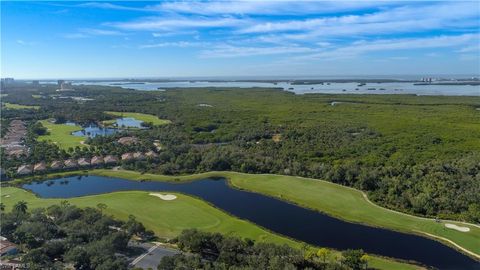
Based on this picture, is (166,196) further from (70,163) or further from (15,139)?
(15,139)

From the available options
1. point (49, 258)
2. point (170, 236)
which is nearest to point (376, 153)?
point (170, 236)

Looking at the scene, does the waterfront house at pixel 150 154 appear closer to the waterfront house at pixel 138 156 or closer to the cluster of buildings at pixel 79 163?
the cluster of buildings at pixel 79 163

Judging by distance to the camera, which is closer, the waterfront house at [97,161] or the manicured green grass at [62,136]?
the waterfront house at [97,161]

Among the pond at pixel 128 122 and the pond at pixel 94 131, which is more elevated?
the pond at pixel 128 122

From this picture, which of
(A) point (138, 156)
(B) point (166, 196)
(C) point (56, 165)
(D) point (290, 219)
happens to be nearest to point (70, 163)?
(C) point (56, 165)

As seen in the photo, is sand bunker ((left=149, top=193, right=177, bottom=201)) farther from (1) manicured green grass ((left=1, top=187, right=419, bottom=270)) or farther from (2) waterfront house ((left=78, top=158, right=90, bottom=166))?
(2) waterfront house ((left=78, top=158, right=90, bottom=166))

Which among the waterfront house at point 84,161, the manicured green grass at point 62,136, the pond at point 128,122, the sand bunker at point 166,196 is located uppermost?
the pond at point 128,122

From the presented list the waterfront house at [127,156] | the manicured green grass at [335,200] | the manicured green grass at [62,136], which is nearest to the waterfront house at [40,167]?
the manicured green grass at [335,200]
